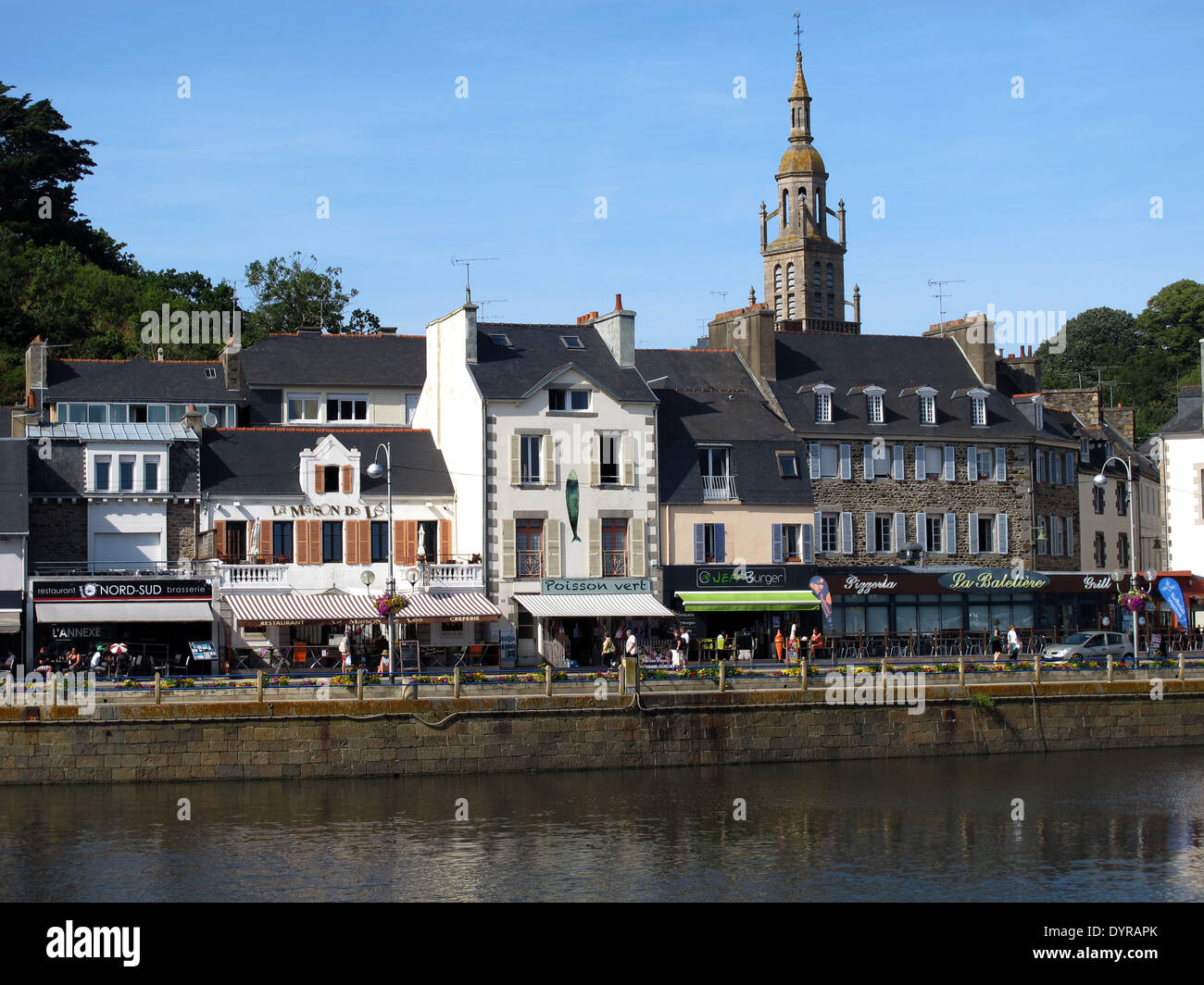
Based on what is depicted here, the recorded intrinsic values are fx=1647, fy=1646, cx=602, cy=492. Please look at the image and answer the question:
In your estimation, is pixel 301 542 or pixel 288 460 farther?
pixel 288 460

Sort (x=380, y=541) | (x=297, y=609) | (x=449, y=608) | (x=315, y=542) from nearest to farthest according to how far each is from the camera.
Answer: (x=297, y=609) → (x=449, y=608) → (x=315, y=542) → (x=380, y=541)

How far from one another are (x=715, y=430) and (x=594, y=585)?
25.8 ft

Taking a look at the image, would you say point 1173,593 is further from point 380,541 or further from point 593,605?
point 380,541

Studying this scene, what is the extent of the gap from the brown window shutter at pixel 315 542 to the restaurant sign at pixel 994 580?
853 inches

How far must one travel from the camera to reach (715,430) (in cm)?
5603

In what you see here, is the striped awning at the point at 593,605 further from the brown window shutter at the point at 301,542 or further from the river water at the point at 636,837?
the river water at the point at 636,837

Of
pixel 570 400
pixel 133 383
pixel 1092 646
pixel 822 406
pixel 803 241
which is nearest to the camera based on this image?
pixel 1092 646

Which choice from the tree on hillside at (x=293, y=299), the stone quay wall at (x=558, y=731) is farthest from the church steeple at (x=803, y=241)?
the stone quay wall at (x=558, y=731)

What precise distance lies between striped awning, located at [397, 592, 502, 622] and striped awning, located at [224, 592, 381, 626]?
3.72ft

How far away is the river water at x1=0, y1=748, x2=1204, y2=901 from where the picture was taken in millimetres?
28797

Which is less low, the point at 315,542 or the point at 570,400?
the point at 570,400

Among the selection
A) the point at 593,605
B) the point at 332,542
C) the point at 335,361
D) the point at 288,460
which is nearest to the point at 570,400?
the point at 593,605
